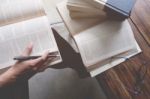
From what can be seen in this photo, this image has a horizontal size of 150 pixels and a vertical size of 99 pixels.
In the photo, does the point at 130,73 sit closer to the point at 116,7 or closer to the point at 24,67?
the point at 116,7

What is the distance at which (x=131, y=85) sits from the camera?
3.17ft

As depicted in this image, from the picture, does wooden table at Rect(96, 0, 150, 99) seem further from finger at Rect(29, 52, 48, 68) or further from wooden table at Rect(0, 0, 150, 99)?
finger at Rect(29, 52, 48, 68)

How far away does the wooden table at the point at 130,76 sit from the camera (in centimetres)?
95

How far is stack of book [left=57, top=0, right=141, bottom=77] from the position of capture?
100cm

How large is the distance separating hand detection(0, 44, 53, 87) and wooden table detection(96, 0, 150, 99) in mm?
226

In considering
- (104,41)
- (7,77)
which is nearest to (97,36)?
(104,41)

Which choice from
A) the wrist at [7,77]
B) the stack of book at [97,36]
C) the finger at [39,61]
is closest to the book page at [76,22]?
the stack of book at [97,36]

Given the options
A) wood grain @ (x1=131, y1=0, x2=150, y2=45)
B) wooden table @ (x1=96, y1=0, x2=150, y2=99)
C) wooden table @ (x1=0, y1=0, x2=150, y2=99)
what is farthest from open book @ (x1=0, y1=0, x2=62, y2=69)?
wood grain @ (x1=131, y1=0, x2=150, y2=45)

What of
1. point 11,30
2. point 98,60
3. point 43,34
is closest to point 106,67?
point 98,60

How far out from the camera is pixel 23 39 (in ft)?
3.29

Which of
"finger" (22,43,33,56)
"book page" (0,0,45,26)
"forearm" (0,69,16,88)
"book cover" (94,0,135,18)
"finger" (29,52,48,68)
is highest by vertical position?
"book cover" (94,0,135,18)

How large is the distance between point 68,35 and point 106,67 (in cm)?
21

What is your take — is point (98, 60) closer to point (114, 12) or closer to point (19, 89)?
point (114, 12)

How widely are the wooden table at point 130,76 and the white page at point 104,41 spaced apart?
5 cm
